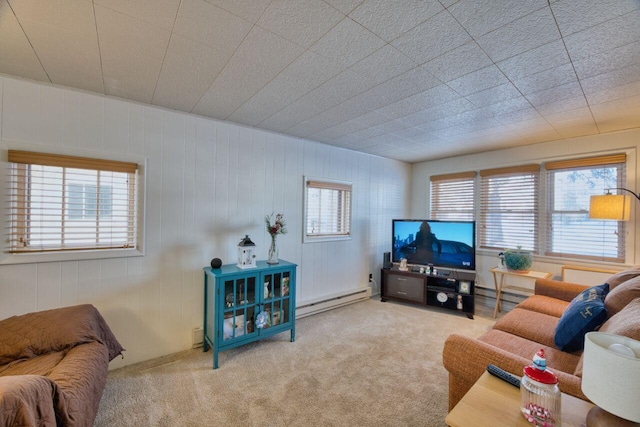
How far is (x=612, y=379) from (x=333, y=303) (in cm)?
315

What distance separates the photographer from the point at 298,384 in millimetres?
2109

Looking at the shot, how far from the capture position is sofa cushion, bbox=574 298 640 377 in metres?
1.15

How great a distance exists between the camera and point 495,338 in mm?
1973

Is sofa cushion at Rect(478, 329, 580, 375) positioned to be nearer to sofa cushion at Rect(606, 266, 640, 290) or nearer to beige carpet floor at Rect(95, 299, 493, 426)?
beige carpet floor at Rect(95, 299, 493, 426)

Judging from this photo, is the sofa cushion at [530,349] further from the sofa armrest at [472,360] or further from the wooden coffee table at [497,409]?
the wooden coffee table at [497,409]

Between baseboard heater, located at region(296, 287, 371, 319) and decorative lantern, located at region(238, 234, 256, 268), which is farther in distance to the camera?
baseboard heater, located at region(296, 287, 371, 319)

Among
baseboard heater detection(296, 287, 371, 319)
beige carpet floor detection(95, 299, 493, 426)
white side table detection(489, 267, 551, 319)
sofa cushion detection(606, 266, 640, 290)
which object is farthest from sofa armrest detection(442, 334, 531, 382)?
white side table detection(489, 267, 551, 319)

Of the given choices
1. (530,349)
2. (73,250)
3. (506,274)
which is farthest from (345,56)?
(506,274)

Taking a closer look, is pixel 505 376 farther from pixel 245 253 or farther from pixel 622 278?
pixel 245 253

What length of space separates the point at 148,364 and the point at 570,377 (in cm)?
297

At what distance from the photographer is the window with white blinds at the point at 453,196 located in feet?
13.9

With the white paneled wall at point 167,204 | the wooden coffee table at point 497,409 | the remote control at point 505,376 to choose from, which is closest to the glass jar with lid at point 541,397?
the wooden coffee table at point 497,409

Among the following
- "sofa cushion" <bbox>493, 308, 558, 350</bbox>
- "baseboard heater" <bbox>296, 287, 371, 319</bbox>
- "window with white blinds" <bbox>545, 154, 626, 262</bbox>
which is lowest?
"baseboard heater" <bbox>296, 287, 371, 319</bbox>

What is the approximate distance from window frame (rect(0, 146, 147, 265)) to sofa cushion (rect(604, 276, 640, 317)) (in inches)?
141
